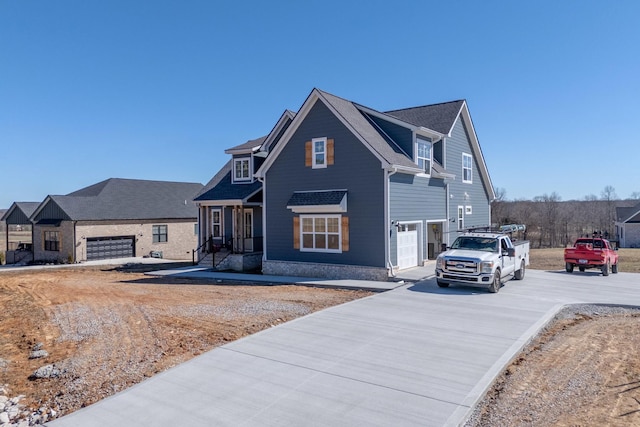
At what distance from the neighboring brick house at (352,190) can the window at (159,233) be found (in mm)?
16707

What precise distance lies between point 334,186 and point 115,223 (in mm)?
21778

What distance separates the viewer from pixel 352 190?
1753cm

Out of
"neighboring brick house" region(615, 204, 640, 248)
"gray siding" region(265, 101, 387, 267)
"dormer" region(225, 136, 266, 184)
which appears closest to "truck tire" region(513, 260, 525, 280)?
"gray siding" region(265, 101, 387, 267)

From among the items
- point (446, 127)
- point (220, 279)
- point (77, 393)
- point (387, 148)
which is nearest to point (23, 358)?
point (77, 393)

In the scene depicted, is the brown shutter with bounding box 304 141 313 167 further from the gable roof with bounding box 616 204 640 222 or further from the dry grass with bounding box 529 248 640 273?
the gable roof with bounding box 616 204 640 222

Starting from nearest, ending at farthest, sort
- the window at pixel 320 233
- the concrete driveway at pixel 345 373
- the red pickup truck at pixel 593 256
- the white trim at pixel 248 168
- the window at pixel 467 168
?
the concrete driveway at pixel 345 373 → the red pickup truck at pixel 593 256 → the window at pixel 320 233 → the white trim at pixel 248 168 → the window at pixel 467 168

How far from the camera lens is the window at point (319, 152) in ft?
60.0

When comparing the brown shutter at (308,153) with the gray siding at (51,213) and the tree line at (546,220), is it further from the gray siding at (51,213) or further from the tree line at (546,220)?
the tree line at (546,220)

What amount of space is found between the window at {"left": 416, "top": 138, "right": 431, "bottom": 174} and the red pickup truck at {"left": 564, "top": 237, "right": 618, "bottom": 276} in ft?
23.5

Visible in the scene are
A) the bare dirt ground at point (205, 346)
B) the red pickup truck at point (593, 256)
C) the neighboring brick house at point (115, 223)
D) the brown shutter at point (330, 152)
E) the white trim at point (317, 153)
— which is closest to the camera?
the bare dirt ground at point (205, 346)

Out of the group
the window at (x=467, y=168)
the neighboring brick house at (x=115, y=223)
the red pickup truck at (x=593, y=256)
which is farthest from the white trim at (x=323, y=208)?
the neighboring brick house at (x=115, y=223)

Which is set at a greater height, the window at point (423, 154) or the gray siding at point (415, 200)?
the window at point (423, 154)

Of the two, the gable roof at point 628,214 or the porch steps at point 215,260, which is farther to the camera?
the gable roof at point 628,214

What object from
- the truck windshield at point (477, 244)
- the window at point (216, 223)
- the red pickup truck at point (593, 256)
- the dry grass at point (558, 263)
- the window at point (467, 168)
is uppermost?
the window at point (467, 168)
